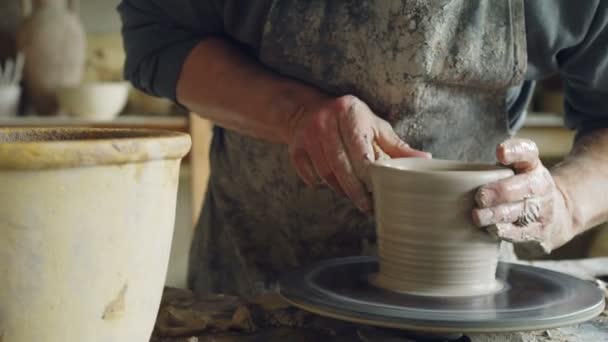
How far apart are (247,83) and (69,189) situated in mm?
659

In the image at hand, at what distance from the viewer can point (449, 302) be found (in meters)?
0.89

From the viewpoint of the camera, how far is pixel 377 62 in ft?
3.68

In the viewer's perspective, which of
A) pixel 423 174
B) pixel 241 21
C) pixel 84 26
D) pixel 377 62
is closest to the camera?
pixel 423 174

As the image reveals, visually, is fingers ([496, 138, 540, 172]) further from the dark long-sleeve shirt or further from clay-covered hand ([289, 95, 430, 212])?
the dark long-sleeve shirt

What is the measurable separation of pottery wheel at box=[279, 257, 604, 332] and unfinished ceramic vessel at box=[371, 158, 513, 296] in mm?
21

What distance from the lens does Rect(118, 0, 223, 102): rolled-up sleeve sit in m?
1.31

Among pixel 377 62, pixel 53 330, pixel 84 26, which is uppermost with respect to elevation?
pixel 377 62

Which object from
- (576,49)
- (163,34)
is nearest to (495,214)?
(576,49)

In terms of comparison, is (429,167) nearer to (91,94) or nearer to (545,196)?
(545,196)

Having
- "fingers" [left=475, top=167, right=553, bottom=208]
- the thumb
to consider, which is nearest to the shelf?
the thumb

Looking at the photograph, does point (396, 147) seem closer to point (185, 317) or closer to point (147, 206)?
point (185, 317)

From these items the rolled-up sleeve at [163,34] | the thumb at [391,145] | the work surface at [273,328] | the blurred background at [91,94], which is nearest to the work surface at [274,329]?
the work surface at [273,328]

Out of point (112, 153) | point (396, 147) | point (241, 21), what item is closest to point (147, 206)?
point (112, 153)

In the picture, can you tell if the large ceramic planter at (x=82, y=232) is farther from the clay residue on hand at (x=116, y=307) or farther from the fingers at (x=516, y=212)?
the fingers at (x=516, y=212)
